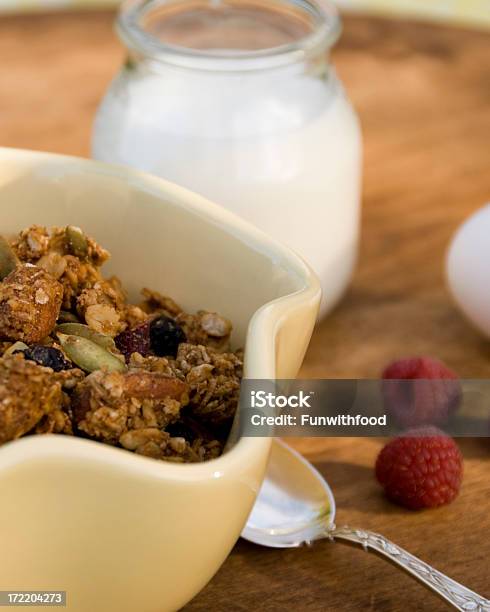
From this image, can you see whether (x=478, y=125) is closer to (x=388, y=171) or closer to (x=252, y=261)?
(x=388, y=171)

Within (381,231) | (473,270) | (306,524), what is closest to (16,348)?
(306,524)

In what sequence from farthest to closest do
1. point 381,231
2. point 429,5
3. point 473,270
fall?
point 429,5 → point 381,231 → point 473,270

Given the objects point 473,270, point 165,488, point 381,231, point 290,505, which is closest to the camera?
point 165,488

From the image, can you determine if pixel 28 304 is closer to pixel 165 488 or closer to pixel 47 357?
pixel 47 357

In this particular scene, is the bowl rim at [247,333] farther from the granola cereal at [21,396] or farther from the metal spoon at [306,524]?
the metal spoon at [306,524]

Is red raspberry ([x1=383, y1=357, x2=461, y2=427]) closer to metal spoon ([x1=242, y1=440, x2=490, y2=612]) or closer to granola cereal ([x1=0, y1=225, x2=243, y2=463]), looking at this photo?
metal spoon ([x1=242, y1=440, x2=490, y2=612])

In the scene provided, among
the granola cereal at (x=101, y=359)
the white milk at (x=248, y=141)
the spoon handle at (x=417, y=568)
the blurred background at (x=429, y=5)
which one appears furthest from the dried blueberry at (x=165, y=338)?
the blurred background at (x=429, y=5)

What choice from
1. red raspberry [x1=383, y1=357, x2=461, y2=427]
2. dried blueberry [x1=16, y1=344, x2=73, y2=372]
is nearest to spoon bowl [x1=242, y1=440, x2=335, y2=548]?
red raspberry [x1=383, y1=357, x2=461, y2=427]
